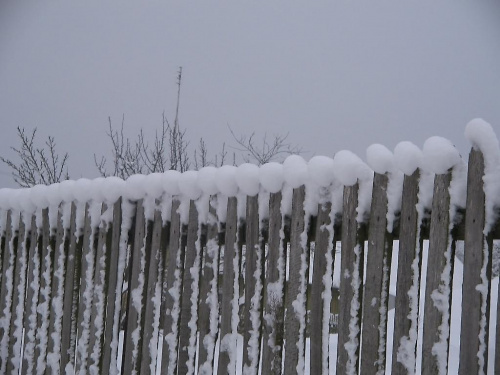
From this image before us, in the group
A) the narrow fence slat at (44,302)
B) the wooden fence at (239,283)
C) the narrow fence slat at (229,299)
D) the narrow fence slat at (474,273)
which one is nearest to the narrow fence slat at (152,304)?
the wooden fence at (239,283)

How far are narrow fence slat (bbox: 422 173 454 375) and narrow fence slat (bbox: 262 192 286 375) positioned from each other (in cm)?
76

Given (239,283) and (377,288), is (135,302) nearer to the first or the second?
(239,283)

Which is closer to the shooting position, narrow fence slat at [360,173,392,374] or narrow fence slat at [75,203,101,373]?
narrow fence slat at [360,173,392,374]

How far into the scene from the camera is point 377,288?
2074 mm

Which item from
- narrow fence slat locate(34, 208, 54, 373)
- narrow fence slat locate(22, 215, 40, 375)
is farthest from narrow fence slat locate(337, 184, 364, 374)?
narrow fence slat locate(22, 215, 40, 375)

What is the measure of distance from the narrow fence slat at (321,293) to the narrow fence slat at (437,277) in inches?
19.2

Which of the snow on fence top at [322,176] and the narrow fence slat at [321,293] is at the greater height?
the snow on fence top at [322,176]

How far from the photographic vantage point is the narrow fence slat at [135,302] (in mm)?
3032

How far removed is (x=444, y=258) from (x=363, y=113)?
464 feet

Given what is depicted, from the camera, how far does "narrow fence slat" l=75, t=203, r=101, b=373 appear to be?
3328 millimetres

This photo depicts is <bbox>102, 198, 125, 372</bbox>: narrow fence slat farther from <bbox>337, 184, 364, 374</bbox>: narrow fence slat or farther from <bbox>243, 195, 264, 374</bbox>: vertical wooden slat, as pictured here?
<bbox>337, 184, 364, 374</bbox>: narrow fence slat

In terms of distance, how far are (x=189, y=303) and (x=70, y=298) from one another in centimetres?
123

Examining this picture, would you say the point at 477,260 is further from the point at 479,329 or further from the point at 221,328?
the point at 221,328

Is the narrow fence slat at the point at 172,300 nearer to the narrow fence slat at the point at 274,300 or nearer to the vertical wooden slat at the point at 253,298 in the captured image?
the vertical wooden slat at the point at 253,298
